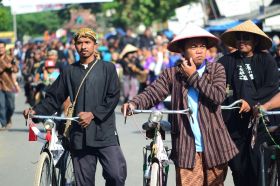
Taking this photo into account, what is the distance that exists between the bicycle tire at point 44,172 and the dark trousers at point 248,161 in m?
1.56

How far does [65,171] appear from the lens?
805 centimetres

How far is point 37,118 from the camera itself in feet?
25.7

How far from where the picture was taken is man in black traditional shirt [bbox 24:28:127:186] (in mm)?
7672

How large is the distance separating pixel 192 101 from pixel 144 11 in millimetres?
46858

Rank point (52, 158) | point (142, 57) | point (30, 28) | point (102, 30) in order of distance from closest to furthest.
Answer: point (52, 158) < point (142, 57) < point (102, 30) < point (30, 28)

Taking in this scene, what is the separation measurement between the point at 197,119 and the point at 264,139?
1.13 meters

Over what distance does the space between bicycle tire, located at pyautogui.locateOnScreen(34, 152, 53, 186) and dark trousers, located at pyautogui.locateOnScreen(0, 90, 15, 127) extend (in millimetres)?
9803

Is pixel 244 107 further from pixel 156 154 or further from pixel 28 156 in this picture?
pixel 28 156

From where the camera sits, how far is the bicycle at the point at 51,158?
753 cm

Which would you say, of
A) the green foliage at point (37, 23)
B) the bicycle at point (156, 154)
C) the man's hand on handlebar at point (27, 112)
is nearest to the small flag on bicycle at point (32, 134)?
the man's hand on handlebar at point (27, 112)

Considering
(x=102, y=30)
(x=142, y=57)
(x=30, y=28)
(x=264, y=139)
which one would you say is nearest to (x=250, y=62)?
(x=264, y=139)

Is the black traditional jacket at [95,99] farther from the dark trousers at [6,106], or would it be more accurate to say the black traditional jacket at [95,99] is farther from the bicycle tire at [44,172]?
the dark trousers at [6,106]

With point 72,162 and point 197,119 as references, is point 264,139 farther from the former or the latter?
point 72,162

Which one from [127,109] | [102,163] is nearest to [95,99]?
[102,163]
